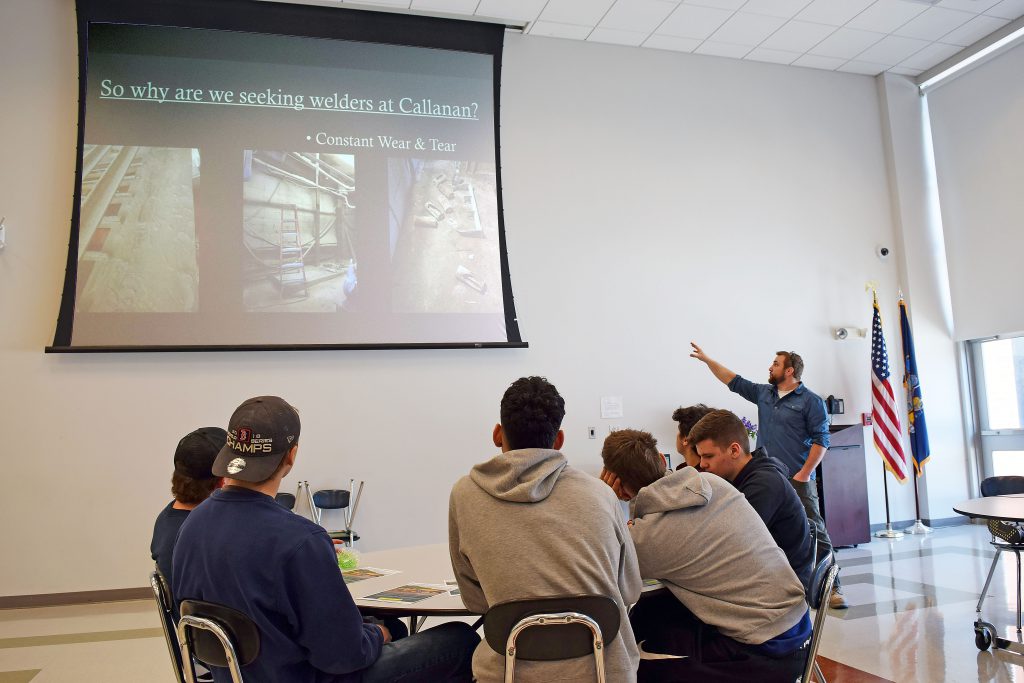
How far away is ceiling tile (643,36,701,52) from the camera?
664cm

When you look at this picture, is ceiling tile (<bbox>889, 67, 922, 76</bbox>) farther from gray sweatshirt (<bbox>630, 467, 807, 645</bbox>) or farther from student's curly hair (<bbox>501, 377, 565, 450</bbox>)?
student's curly hair (<bbox>501, 377, 565, 450</bbox>)

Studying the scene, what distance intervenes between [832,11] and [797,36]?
0.43 meters

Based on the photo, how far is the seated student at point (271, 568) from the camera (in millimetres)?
1715

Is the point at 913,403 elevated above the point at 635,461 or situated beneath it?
elevated above

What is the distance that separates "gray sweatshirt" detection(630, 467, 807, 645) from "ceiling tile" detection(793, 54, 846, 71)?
6.29 meters

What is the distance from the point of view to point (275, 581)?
1.71 metres

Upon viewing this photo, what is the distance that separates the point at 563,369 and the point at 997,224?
174 inches

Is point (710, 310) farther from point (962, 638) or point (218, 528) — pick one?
point (218, 528)

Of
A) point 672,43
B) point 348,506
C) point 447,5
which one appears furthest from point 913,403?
point 447,5

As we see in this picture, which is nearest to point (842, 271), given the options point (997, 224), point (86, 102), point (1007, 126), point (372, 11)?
point (997, 224)

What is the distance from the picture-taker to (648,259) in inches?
258

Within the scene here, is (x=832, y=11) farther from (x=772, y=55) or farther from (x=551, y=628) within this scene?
(x=551, y=628)

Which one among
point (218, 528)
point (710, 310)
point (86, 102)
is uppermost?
point (86, 102)

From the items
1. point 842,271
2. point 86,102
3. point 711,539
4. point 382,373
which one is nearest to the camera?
point 711,539
